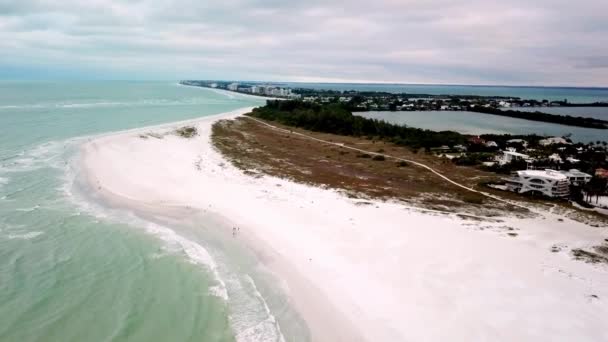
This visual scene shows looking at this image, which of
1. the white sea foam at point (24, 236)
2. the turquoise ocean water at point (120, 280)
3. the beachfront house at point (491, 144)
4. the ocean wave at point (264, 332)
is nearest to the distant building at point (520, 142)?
the beachfront house at point (491, 144)

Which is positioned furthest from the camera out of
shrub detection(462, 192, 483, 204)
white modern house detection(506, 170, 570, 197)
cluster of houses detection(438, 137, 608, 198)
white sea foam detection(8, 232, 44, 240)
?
cluster of houses detection(438, 137, 608, 198)

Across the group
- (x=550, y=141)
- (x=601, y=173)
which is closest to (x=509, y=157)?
(x=601, y=173)

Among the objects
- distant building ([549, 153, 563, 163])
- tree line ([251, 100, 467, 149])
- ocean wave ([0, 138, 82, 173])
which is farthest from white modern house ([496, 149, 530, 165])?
ocean wave ([0, 138, 82, 173])

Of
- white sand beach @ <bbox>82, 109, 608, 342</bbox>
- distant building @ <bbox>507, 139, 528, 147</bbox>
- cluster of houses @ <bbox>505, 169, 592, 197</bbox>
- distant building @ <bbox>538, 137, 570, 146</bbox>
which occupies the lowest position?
white sand beach @ <bbox>82, 109, 608, 342</bbox>

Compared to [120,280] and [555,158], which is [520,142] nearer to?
[555,158]

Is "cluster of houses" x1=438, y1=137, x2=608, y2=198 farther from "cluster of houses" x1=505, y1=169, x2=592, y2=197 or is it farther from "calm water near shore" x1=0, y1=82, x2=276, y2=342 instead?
"calm water near shore" x1=0, y1=82, x2=276, y2=342

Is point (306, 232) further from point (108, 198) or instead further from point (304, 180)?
point (108, 198)

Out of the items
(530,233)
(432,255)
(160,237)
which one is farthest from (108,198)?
(530,233)
